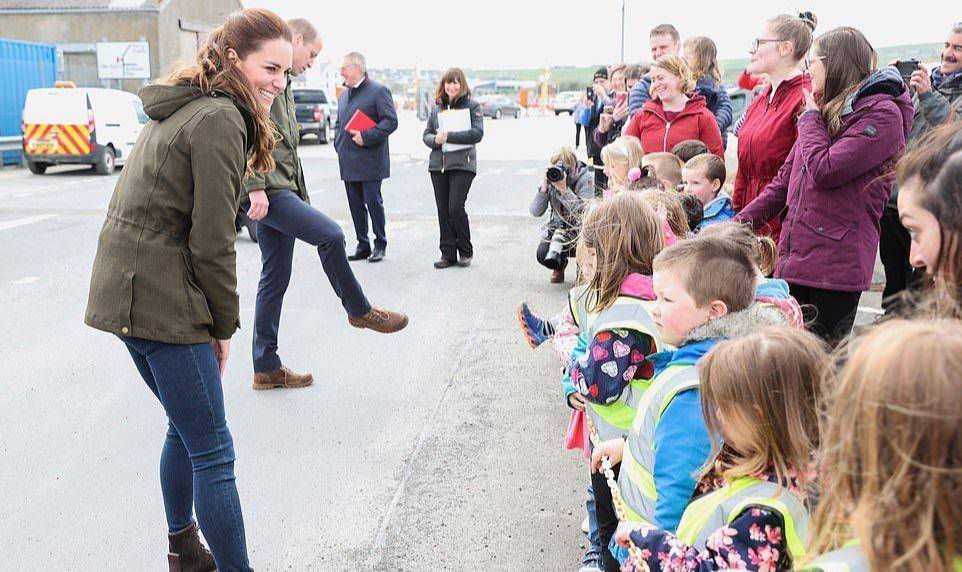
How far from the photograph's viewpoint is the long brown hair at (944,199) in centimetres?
175

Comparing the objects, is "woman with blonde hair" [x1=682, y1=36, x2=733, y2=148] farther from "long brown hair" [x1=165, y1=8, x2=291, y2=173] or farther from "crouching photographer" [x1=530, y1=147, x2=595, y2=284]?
"long brown hair" [x1=165, y1=8, x2=291, y2=173]

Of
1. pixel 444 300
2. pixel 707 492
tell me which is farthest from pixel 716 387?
pixel 444 300

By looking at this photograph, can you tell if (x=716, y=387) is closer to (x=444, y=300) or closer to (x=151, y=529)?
(x=151, y=529)

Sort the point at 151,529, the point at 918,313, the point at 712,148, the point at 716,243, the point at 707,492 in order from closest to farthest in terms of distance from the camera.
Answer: the point at 918,313 → the point at 707,492 → the point at 716,243 → the point at 151,529 → the point at 712,148

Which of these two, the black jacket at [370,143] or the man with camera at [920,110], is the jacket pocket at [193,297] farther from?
the black jacket at [370,143]

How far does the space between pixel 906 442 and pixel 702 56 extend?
18.3 ft

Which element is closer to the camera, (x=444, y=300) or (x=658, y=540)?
(x=658, y=540)

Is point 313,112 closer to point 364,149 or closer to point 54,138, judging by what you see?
point 54,138

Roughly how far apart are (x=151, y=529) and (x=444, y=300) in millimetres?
4103

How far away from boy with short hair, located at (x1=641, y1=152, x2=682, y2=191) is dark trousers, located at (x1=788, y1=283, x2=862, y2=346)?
115 centimetres

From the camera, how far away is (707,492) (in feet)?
6.72

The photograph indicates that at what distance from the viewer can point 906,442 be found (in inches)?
48.9

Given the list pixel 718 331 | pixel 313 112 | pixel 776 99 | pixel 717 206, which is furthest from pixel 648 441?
pixel 313 112

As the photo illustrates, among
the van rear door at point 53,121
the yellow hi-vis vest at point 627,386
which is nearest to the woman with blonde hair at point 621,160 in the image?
the yellow hi-vis vest at point 627,386
